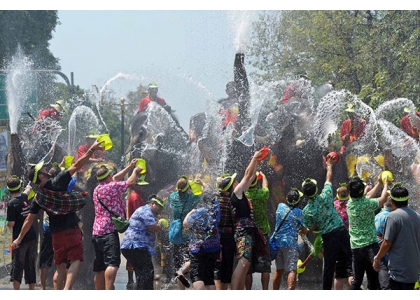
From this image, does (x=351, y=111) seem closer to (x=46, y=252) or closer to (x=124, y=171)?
(x=124, y=171)

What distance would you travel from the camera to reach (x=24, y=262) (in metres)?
11.6

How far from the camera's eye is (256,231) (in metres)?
10.3

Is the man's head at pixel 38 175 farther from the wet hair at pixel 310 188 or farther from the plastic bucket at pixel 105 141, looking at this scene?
the wet hair at pixel 310 188

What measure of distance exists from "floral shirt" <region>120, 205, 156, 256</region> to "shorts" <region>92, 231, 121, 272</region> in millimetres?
110

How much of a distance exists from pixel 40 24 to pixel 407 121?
2212 cm

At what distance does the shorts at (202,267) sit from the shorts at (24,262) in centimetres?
255

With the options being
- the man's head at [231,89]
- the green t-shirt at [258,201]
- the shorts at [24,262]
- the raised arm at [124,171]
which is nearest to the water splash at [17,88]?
the man's head at [231,89]

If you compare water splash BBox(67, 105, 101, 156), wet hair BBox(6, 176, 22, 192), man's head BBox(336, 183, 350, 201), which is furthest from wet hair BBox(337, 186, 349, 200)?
water splash BBox(67, 105, 101, 156)

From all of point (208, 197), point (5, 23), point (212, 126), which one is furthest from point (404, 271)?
point (5, 23)

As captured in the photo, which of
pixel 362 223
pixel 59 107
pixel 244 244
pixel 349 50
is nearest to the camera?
pixel 362 223

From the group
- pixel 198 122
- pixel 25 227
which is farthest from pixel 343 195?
pixel 25 227

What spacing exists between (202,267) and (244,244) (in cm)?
54

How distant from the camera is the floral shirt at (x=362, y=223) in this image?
981 cm

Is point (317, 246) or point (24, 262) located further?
point (24, 262)
